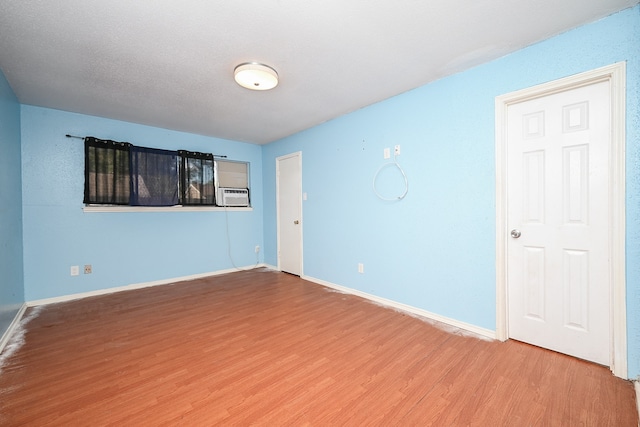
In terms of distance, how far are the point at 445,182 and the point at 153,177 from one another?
399 cm

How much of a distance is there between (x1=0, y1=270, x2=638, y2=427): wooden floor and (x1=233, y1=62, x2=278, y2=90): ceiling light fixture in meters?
2.34

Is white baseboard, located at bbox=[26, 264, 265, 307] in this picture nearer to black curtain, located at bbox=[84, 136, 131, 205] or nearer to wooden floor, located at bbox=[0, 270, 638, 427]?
wooden floor, located at bbox=[0, 270, 638, 427]

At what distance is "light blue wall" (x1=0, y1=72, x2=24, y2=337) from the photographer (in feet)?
7.38

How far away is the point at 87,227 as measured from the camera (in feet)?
11.0

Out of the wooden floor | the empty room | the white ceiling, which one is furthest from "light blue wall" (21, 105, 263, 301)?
the wooden floor

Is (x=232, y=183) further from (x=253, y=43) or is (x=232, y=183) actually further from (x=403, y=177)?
(x=403, y=177)

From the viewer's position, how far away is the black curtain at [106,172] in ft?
10.9

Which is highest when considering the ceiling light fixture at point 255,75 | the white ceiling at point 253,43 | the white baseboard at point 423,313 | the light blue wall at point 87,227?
the white ceiling at point 253,43

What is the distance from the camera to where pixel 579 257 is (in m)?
1.84

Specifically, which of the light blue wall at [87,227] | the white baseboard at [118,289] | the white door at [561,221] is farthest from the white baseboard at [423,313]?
the light blue wall at [87,227]

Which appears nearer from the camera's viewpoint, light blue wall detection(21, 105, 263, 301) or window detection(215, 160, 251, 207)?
light blue wall detection(21, 105, 263, 301)

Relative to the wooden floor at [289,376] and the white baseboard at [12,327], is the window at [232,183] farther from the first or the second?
the white baseboard at [12,327]

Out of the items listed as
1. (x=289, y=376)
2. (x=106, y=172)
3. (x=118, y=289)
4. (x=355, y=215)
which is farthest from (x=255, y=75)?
(x=118, y=289)

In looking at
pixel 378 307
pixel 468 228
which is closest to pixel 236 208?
pixel 378 307
